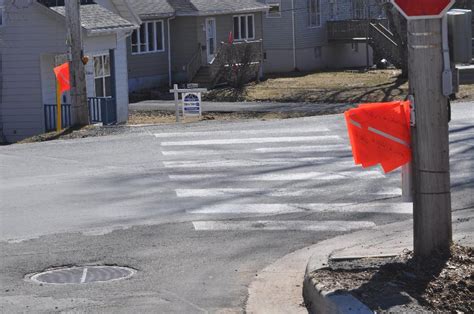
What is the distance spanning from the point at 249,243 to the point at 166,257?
114 cm

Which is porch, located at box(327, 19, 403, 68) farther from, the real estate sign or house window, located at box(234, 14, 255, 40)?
the real estate sign

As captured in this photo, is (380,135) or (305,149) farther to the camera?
(305,149)

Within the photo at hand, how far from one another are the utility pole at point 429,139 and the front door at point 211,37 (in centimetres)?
3991

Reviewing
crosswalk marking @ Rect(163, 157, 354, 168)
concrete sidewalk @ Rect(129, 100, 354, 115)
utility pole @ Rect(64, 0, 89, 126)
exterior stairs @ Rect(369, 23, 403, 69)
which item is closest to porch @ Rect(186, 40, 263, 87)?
concrete sidewalk @ Rect(129, 100, 354, 115)

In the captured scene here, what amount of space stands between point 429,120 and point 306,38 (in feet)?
154

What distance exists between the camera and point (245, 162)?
17.2m

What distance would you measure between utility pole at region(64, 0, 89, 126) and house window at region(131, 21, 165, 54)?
20.1m

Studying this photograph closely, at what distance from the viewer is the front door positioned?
48.2m

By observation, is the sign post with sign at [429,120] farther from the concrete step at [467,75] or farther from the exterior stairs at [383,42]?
the exterior stairs at [383,42]

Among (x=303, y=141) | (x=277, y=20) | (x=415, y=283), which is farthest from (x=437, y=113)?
(x=277, y=20)

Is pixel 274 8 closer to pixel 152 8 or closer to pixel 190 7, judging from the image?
pixel 190 7

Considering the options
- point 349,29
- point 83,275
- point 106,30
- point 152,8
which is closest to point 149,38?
point 152,8

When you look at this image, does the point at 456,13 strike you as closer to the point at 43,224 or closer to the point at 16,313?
the point at 16,313

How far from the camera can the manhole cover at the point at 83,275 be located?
384 inches
